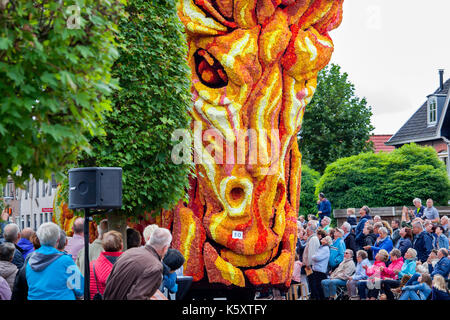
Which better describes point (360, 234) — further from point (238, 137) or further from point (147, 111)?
point (147, 111)

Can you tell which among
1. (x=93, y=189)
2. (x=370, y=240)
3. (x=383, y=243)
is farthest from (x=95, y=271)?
(x=370, y=240)

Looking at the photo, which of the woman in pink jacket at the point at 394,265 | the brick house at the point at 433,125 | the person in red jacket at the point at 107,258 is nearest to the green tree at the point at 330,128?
the brick house at the point at 433,125

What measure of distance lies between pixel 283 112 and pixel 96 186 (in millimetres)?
6386

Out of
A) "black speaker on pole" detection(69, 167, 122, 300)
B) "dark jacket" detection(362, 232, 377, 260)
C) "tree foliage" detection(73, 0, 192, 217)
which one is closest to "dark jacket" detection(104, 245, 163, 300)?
"black speaker on pole" detection(69, 167, 122, 300)

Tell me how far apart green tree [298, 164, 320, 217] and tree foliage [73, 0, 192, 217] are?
21107 mm

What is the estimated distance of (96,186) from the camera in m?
9.09

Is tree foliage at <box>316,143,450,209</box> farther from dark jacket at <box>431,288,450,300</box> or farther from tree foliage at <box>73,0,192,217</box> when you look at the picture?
tree foliage at <box>73,0,192,217</box>

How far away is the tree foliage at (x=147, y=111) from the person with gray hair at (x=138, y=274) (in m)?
5.18

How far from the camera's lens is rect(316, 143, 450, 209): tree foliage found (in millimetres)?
28156

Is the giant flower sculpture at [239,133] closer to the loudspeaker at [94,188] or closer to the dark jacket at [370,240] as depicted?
the dark jacket at [370,240]

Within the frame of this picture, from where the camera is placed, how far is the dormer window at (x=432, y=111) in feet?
126

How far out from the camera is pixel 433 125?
125 ft

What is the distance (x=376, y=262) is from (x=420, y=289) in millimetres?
2271
